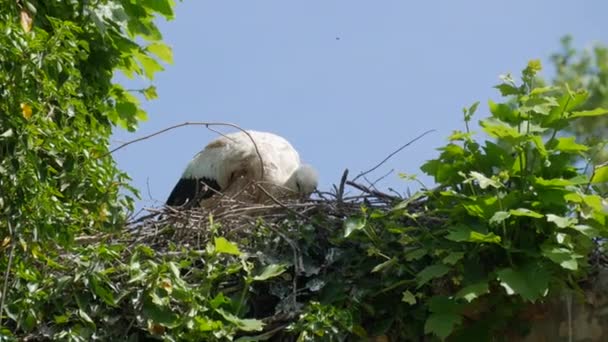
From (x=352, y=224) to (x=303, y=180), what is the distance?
200 cm

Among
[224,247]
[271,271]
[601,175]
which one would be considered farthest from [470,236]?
[224,247]

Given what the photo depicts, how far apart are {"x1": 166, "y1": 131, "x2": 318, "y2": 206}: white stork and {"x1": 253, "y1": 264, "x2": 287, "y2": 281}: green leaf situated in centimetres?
191

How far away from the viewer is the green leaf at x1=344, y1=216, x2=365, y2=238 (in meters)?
5.60

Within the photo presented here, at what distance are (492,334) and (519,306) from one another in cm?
18

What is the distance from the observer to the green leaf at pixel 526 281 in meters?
5.04

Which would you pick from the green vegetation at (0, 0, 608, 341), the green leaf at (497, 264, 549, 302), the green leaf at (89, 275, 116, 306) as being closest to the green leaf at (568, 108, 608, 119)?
the green vegetation at (0, 0, 608, 341)

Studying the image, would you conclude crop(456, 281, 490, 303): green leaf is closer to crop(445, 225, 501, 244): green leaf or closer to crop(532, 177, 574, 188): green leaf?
crop(445, 225, 501, 244): green leaf

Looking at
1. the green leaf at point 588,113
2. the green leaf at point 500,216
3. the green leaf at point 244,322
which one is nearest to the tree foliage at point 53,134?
the green leaf at point 244,322

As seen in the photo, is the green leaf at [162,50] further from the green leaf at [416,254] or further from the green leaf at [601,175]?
the green leaf at [601,175]

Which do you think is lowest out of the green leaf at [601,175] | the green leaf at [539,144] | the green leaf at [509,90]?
the green leaf at [601,175]

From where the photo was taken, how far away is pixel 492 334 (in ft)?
17.9

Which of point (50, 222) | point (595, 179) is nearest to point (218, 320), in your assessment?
point (50, 222)

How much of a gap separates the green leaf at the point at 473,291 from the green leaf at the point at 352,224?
0.63 metres

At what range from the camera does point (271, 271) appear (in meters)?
5.57
